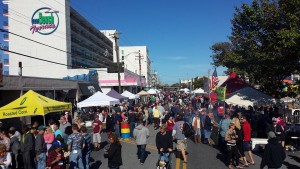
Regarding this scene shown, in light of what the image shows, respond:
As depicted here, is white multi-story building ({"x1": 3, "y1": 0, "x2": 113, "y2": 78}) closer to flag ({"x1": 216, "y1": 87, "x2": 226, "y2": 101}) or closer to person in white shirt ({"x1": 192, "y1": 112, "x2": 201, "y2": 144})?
flag ({"x1": 216, "y1": 87, "x2": 226, "y2": 101})

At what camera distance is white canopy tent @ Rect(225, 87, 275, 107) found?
1819 centimetres

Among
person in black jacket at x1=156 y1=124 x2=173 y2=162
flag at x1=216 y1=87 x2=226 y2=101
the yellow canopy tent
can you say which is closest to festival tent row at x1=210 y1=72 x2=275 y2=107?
flag at x1=216 y1=87 x2=226 y2=101

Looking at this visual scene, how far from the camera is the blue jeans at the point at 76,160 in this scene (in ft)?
32.9

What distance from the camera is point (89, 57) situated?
82562 millimetres

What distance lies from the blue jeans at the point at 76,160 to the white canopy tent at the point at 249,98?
1095cm

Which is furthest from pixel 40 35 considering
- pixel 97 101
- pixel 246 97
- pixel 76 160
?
pixel 76 160

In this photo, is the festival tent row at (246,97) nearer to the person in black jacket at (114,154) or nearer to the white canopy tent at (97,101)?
the white canopy tent at (97,101)

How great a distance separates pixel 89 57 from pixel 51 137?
72.6 m

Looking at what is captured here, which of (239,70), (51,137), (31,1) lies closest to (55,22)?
(31,1)

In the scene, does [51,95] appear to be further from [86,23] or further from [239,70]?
[86,23]

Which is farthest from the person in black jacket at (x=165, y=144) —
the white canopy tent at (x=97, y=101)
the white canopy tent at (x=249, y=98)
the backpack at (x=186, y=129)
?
the white canopy tent at (x=97, y=101)

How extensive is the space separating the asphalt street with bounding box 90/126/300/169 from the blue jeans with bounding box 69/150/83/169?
1899mm

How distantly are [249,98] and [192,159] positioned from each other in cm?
723

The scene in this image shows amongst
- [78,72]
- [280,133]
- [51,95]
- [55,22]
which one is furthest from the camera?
[55,22]
